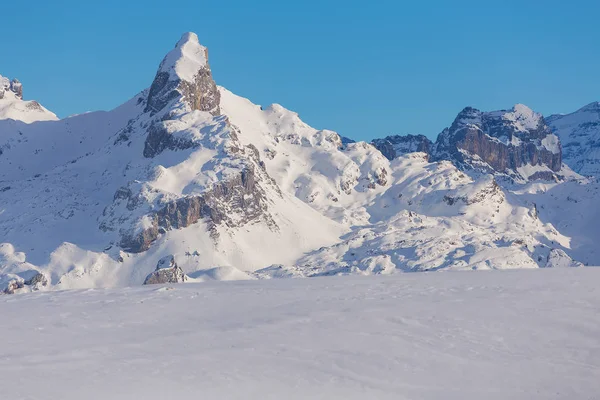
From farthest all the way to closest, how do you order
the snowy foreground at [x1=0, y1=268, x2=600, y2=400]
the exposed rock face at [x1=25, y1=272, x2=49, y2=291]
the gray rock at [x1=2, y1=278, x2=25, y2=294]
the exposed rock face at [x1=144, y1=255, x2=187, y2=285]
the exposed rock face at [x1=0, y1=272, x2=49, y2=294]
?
the exposed rock face at [x1=25, y1=272, x2=49, y2=291] → the exposed rock face at [x1=0, y1=272, x2=49, y2=294] → the gray rock at [x1=2, y1=278, x2=25, y2=294] → the exposed rock face at [x1=144, y1=255, x2=187, y2=285] → the snowy foreground at [x1=0, y1=268, x2=600, y2=400]

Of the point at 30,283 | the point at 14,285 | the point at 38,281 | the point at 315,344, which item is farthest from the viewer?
the point at 38,281

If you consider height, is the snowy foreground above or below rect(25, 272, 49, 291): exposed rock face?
below

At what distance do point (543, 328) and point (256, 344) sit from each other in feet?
45.3

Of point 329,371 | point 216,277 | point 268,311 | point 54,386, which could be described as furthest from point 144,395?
point 216,277

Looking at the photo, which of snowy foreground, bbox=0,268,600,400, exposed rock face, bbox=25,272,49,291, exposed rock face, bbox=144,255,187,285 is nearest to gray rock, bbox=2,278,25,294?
exposed rock face, bbox=25,272,49,291

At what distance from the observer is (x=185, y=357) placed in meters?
35.8

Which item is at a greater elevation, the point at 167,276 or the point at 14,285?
the point at 167,276

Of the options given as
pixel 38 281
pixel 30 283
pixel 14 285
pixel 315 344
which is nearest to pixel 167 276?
pixel 38 281

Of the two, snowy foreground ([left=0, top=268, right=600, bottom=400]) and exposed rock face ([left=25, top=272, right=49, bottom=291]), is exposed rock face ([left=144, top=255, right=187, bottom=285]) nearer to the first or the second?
exposed rock face ([left=25, top=272, right=49, bottom=291])

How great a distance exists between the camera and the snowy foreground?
32250 mm

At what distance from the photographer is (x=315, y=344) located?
3772 centimetres

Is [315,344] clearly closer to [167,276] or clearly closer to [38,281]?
[167,276]

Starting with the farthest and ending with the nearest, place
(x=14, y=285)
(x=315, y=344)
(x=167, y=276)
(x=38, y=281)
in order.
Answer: (x=38, y=281)
(x=14, y=285)
(x=167, y=276)
(x=315, y=344)

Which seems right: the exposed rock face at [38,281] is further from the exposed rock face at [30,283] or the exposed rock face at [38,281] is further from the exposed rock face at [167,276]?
the exposed rock face at [167,276]
